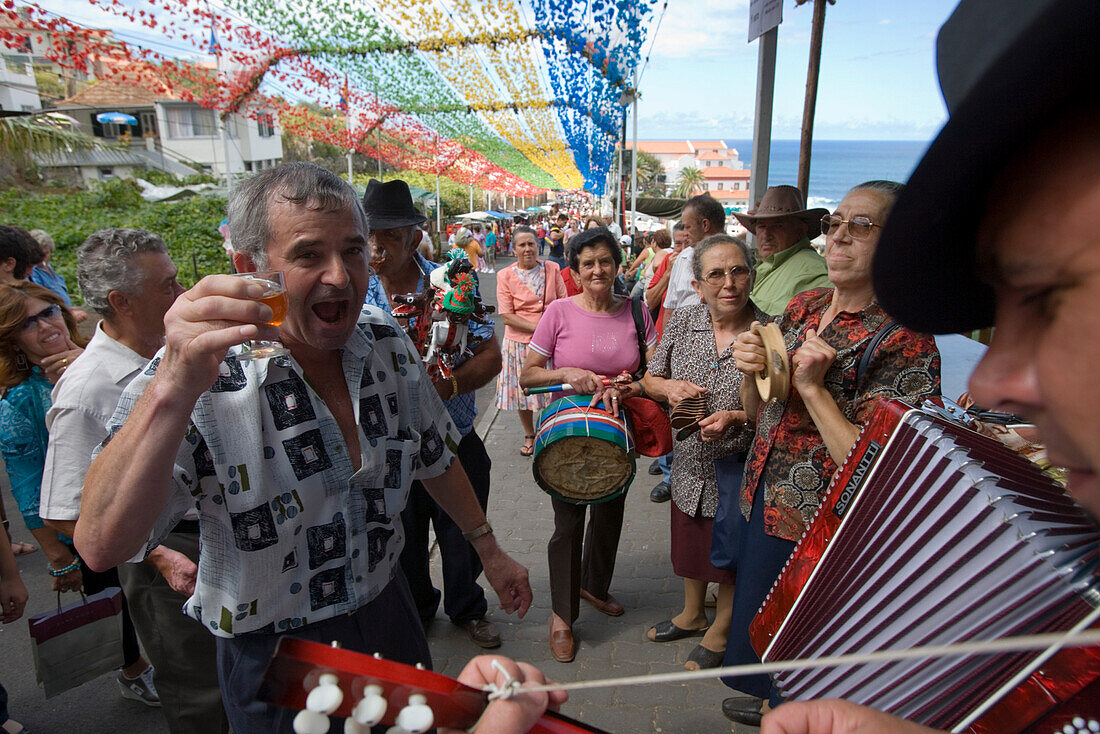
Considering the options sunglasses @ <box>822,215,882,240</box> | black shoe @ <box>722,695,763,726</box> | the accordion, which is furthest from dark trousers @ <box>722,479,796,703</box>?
sunglasses @ <box>822,215,882,240</box>

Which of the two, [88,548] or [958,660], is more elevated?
[88,548]

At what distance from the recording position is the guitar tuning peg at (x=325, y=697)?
3.02 ft

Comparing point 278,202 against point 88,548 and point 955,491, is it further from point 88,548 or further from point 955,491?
point 955,491

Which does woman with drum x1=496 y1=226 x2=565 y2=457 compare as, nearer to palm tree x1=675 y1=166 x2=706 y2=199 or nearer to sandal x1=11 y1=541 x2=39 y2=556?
sandal x1=11 y1=541 x2=39 y2=556

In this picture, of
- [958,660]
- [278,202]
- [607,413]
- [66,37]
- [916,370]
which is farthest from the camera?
[66,37]

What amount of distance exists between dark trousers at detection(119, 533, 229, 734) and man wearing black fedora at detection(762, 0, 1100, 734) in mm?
2839

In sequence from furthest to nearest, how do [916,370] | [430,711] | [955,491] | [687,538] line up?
[687,538] < [916,370] < [955,491] < [430,711]

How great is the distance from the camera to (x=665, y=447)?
3305 mm

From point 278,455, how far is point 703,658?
286 centimetres

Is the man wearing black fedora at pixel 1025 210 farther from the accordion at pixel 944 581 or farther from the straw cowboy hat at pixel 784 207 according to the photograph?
the straw cowboy hat at pixel 784 207

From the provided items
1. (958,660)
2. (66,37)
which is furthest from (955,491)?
(66,37)

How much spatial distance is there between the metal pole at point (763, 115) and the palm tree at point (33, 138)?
498 inches

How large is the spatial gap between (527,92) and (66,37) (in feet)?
27.9

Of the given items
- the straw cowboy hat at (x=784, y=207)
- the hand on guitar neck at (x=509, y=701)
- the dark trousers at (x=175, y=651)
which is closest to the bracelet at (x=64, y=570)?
the dark trousers at (x=175, y=651)
